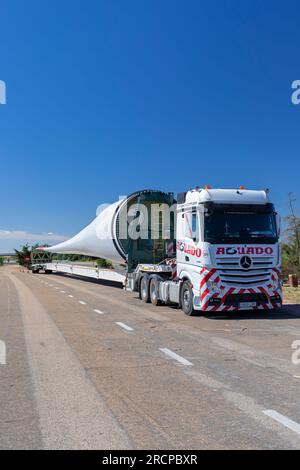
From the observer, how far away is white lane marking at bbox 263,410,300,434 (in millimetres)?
4790

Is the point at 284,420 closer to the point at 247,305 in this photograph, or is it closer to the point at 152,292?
the point at 247,305

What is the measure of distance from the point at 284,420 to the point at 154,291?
41.6 ft

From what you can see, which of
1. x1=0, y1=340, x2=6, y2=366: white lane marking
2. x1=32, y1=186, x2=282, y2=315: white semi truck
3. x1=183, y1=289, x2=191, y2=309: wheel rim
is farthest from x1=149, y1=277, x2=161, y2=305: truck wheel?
x1=0, y1=340, x2=6, y2=366: white lane marking

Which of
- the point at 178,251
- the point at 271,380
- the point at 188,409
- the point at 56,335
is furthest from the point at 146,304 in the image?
the point at 188,409

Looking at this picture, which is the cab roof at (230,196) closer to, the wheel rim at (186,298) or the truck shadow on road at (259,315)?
the wheel rim at (186,298)

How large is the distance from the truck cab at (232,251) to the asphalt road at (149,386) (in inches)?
45.0

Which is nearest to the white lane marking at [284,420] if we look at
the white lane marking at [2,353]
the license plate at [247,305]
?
the white lane marking at [2,353]

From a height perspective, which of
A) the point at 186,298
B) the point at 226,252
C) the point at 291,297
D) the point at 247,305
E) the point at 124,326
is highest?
the point at 226,252

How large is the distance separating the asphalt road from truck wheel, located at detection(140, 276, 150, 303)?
6.09 m

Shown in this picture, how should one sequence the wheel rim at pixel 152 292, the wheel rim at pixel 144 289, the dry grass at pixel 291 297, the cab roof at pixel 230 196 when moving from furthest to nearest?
the wheel rim at pixel 144 289 → the dry grass at pixel 291 297 → the wheel rim at pixel 152 292 → the cab roof at pixel 230 196

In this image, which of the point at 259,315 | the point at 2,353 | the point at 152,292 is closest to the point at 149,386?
the point at 2,353

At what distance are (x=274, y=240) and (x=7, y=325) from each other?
286 inches

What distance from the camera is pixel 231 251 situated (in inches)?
525

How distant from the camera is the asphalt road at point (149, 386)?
4.61 m
